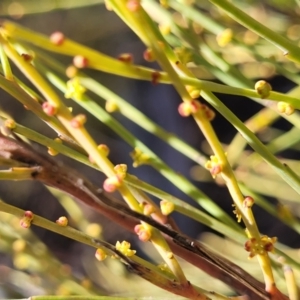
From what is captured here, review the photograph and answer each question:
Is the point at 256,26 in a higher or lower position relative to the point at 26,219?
higher

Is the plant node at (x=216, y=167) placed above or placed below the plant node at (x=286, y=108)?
below

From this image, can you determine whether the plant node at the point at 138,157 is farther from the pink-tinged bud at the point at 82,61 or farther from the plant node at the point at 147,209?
the pink-tinged bud at the point at 82,61

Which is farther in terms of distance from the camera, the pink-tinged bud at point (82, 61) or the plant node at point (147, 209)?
the plant node at point (147, 209)

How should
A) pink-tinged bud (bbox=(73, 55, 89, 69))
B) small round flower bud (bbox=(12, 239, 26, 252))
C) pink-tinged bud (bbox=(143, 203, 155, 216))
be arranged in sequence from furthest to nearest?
small round flower bud (bbox=(12, 239, 26, 252)) < pink-tinged bud (bbox=(143, 203, 155, 216)) < pink-tinged bud (bbox=(73, 55, 89, 69))


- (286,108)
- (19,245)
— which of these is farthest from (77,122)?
(19,245)

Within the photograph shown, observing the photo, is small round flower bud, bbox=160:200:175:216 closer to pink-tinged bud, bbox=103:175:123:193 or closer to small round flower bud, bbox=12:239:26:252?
pink-tinged bud, bbox=103:175:123:193

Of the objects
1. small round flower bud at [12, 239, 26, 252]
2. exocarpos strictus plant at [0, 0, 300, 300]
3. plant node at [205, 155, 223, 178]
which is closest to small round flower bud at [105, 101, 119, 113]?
exocarpos strictus plant at [0, 0, 300, 300]

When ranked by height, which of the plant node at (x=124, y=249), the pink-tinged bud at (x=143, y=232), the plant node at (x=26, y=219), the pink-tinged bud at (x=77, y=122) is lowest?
the plant node at (x=124, y=249)

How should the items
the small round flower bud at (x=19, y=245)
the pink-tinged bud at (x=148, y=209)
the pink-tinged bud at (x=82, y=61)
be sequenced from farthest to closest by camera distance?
the small round flower bud at (x=19, y=245) → the pink-tinged bud at (x=148, y=209) → the pink-tinged bud at (x=82, y=61)

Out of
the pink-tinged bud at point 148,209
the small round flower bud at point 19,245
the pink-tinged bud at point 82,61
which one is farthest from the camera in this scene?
the small round flower bud at point 19,245

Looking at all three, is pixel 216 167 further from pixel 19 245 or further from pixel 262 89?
pixel 19 245

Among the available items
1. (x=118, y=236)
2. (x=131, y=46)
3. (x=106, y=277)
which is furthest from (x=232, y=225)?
(x=131, y=46)

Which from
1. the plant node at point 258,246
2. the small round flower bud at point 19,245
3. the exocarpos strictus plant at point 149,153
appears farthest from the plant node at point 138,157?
the small round flower bud at point 19,245
